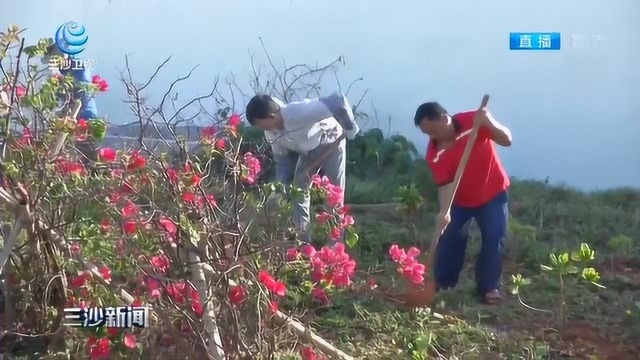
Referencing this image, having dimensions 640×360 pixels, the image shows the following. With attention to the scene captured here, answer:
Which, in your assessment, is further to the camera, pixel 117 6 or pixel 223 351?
pixel 117 6

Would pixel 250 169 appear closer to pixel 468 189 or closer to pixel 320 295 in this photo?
pixel 320 295

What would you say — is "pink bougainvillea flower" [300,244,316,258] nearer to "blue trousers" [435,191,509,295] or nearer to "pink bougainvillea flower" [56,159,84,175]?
"pink bougainvillea flower" [56,159,84,175]

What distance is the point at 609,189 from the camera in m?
5.71

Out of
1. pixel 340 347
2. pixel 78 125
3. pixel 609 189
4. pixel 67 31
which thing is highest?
pixel 67 31

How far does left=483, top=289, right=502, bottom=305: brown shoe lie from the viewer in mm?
5672

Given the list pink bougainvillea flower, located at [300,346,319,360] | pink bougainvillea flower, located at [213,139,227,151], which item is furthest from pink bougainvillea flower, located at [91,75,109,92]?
pink bougainvillea flower, located at [300,346,319,360]

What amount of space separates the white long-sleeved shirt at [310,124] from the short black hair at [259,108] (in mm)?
51

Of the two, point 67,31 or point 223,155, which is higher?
point 67,31

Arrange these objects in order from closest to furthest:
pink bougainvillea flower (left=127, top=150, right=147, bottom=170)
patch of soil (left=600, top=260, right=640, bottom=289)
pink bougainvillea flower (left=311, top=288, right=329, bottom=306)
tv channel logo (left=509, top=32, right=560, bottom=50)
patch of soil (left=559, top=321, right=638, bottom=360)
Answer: pink bougainvillea flower (left=127, top=150, right=147, bottom=170), pink bougainvillea flower (left=311, top=288, right=329, bottom=306), patch of soil (left=559, top=321, right=638, bottom=360), tv channel logo (left=509, top=32, right=560, bottom=50), patch of soil (left=600, top=260, right=640, bottom=289)

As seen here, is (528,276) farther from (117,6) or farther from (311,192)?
(117,6)

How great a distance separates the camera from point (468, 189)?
5574 mm

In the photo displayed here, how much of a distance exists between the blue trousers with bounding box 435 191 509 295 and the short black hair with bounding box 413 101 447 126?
1.56 ft

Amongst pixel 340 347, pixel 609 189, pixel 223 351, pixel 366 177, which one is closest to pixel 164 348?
pixel 223 351

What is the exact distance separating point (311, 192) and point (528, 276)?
5.16ft
